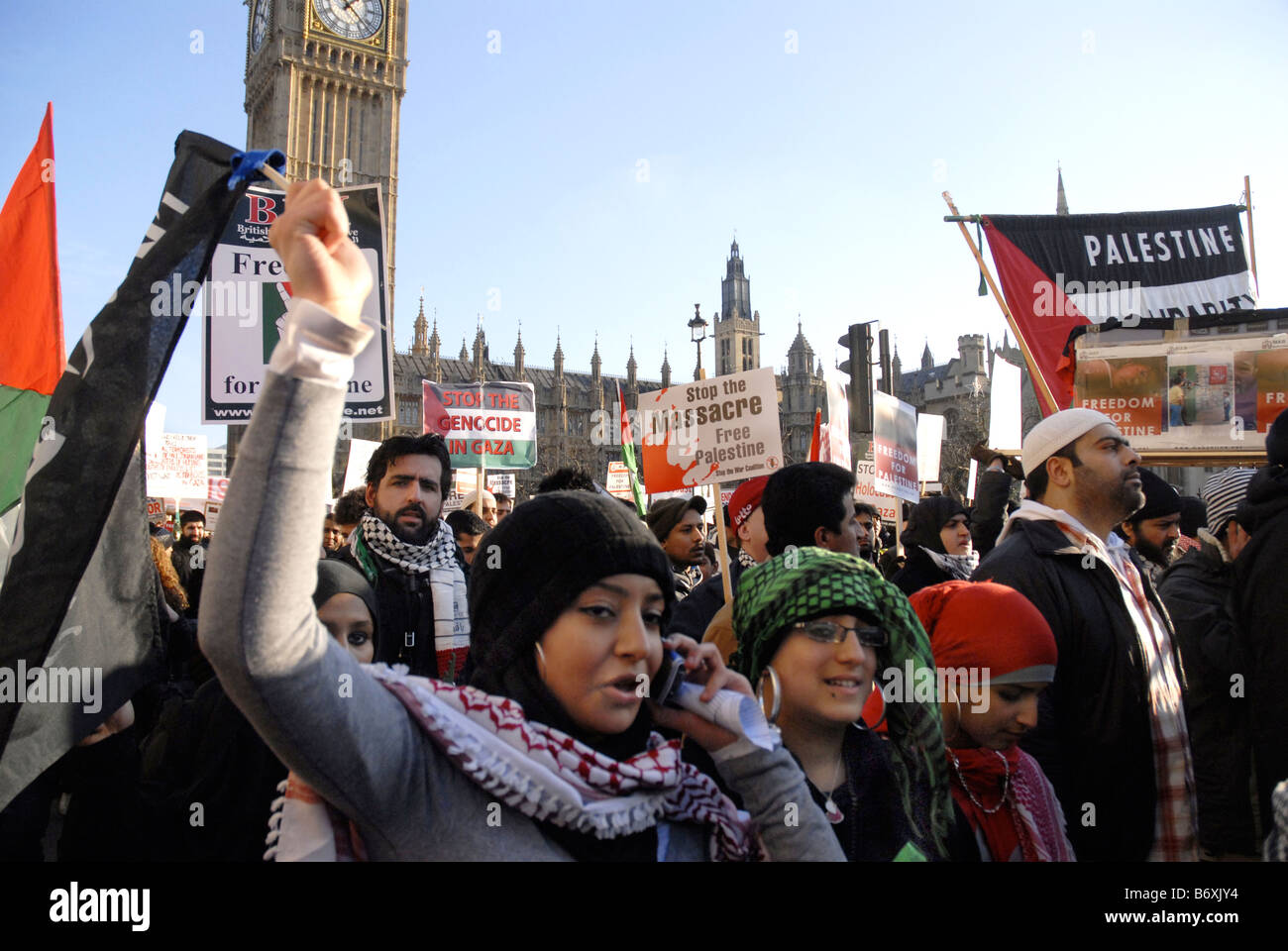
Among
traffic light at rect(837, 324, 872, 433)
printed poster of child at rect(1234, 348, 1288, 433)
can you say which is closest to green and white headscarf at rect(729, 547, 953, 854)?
printed poster of child at rect(1234, 348, 1288, 433)

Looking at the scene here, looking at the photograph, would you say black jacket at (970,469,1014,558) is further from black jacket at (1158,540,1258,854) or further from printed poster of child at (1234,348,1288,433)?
printed poster of child at (1234,348,1288,433)

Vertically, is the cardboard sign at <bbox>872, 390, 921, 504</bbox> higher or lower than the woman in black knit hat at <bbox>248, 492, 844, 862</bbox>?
higher

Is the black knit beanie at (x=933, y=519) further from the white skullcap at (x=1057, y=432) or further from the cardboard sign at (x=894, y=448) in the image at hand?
the cardboard sign at (x=894, y=448)

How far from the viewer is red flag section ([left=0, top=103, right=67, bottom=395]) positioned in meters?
3.42

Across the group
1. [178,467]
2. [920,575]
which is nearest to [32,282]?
[920,575]

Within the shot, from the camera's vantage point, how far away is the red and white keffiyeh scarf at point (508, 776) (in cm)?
122

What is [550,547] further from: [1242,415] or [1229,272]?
[1229,272]

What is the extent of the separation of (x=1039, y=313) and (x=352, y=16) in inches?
1894

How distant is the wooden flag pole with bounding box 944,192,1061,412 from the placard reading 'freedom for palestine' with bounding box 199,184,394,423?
3.58 m

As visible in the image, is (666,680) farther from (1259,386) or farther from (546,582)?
(1259,386)

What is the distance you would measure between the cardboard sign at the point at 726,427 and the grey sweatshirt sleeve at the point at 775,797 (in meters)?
3.73

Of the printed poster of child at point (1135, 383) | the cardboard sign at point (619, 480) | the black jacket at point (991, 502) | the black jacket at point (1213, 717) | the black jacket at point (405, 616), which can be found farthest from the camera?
the cardboard sign at point (619, 480)

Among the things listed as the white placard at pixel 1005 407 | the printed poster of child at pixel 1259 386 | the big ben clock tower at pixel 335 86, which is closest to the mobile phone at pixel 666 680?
the printed poster of child at pixel 1259 386
